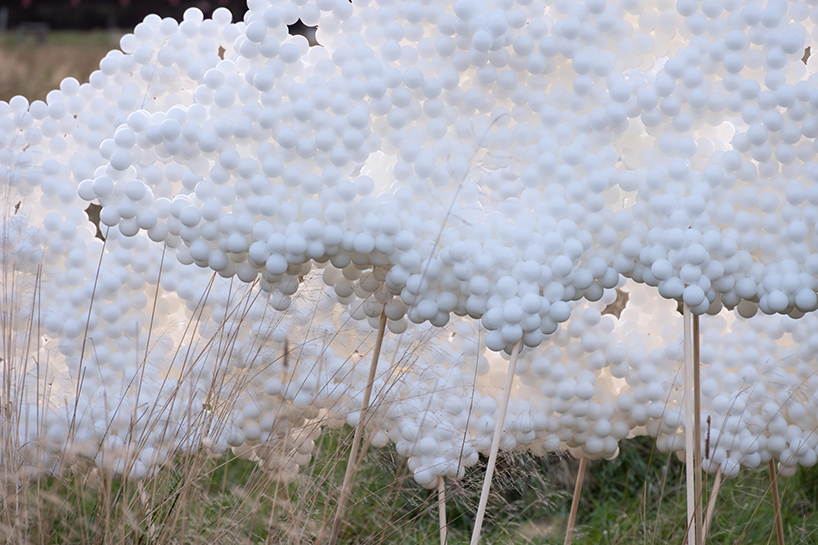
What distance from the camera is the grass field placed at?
1.23 meters

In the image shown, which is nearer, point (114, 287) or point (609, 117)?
point (609, 117)

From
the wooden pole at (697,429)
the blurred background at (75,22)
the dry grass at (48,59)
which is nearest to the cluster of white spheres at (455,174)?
the wooden pole at (697,429)

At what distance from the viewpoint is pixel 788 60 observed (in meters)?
1.15

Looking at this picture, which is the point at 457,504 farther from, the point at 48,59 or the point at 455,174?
the point at 48,59

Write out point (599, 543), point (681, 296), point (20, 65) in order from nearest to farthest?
point (681, 296) → point (599, 543) → point (20, 65)

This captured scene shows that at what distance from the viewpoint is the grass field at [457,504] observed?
1.23 m

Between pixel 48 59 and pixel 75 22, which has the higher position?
pixel 75 22

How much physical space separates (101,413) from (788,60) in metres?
1.19

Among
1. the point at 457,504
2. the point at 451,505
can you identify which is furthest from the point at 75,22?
the point at 457,504

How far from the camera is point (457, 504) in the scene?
1.52 meters

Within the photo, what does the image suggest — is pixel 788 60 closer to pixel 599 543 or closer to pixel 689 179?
pixel 689 179

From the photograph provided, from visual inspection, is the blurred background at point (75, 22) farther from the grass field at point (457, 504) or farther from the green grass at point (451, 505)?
the green grass at point (451, 505)

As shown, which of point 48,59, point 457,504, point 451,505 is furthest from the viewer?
point 48,59

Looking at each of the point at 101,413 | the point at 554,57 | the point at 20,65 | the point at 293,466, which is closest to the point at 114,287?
the point at 101,413
